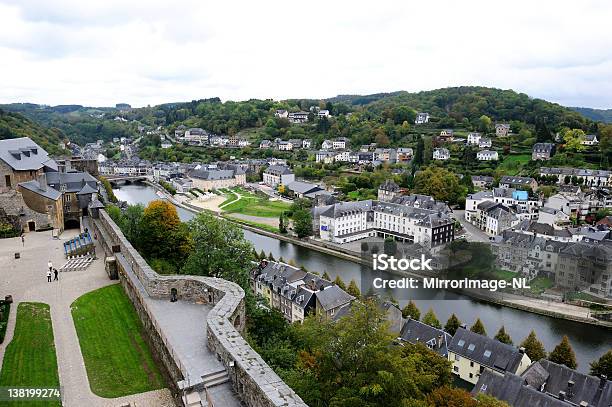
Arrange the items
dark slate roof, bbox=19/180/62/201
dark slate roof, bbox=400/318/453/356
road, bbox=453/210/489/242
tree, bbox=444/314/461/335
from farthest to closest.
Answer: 1. road, bbox=453/210/489/242
2. dark slate roof, bbox=19/180/62/201
3. tree, bbox=444/314/461/335
4. dark slate roof, bbox=400/318/453/356

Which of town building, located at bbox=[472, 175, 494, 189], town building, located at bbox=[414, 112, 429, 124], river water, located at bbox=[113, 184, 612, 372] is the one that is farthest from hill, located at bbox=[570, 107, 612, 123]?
river water, located at bbox=[113, 184, 612, 372]

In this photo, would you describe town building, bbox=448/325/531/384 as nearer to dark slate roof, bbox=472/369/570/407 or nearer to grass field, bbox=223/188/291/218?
dark slate roof, bbox=472/369/570/407

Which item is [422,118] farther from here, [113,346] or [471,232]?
[113,346]

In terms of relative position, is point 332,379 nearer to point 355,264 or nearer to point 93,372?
point 93,372

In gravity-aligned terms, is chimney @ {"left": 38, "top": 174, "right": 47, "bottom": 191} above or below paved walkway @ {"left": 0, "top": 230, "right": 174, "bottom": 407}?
above

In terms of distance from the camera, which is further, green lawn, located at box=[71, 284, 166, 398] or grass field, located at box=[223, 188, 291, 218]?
grass field, located at box=[223, 188, 291, 218]

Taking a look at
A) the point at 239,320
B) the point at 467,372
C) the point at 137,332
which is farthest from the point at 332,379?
the point at 467,372

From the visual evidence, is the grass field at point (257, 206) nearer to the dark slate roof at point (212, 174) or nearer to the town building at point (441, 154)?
the dark slate roof at point (212, 174)
